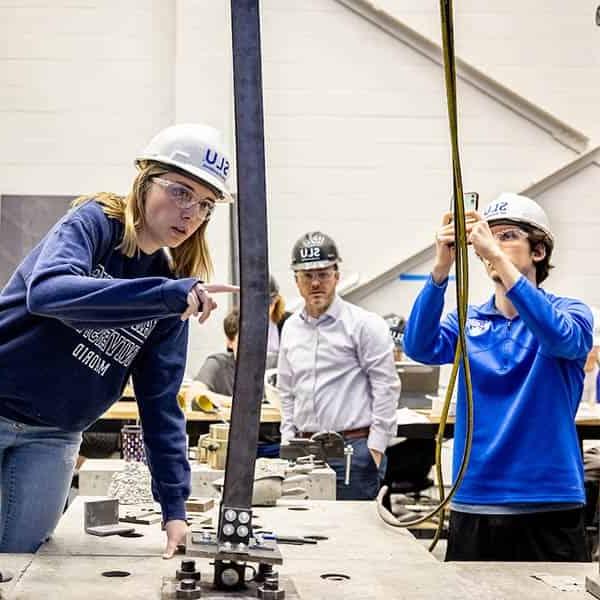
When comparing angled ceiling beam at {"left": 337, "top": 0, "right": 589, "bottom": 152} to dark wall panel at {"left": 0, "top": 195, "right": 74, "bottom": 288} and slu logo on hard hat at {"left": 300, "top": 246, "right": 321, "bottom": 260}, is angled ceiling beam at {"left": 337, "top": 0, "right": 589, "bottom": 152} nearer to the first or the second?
dark wall panel at {"left": 0, "top": 195, "right": 74, "bottom": 288}

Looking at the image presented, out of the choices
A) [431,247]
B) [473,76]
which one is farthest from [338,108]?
[431,247]

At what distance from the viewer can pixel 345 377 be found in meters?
4.35

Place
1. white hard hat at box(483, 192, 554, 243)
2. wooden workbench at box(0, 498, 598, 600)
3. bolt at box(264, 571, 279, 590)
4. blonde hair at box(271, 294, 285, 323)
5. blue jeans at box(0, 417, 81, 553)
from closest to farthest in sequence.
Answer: bolt at box(264, 571, 279, 590)
wooden workbench at box(0, 498, 598, 600)
blue jeans at box(0, 417, 81, 553)
white hard hat at box(483, 192, 554, 243)
blonde hair at box(271, 294, 285, 323)

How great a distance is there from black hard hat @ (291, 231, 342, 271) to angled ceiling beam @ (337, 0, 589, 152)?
3.77 m

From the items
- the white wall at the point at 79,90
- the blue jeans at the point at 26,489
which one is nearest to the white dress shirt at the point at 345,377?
the blue jeans at the point at 26,489

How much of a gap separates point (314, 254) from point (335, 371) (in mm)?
A: 513

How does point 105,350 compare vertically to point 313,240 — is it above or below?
below

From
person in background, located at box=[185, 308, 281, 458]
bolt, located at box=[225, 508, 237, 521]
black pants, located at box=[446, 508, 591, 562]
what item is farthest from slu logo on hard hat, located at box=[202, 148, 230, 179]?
person in background, located at box=[185, 308, 281, 458]

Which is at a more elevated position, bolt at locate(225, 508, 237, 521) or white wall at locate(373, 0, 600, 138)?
white wall at locate(373, 0, 600, 138)

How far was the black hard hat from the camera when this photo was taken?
445 cm

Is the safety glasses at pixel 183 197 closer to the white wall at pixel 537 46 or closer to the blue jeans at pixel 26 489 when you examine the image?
the blue jeans at pixel 26 489

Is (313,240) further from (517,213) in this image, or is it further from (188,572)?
(188,572)

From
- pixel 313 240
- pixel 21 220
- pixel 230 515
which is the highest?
pixel 21 220

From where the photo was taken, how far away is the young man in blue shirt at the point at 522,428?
2531 millimetres
